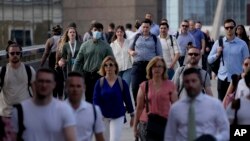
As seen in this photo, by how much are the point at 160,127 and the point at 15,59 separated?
2396mm

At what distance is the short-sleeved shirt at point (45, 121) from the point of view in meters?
8.90

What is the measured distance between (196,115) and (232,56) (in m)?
6.89

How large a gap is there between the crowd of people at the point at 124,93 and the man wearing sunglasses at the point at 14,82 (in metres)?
0.01

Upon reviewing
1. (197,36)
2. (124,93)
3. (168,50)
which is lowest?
(124,93)

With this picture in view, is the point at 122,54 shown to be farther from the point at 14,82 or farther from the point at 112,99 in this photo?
the point at 14,82

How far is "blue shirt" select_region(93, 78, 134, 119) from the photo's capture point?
513 inches

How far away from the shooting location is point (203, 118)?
9.14 meters

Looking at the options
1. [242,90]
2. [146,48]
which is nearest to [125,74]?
[146,48]

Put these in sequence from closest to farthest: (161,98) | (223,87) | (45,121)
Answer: (45,121)
(161,98)
(223,87)

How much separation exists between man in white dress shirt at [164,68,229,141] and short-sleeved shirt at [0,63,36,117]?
4048 mm

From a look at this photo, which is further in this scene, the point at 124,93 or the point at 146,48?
the point at 146,48

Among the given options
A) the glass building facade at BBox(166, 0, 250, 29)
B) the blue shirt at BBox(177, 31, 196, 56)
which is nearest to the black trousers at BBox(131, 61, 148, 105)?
the blue shirt at BBox(177, 31, 196, 56)

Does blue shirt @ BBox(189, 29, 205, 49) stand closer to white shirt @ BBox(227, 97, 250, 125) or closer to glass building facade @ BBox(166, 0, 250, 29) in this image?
white shirt @ BBox(227, 97, 250, 125)

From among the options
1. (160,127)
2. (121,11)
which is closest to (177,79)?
(160,127)
